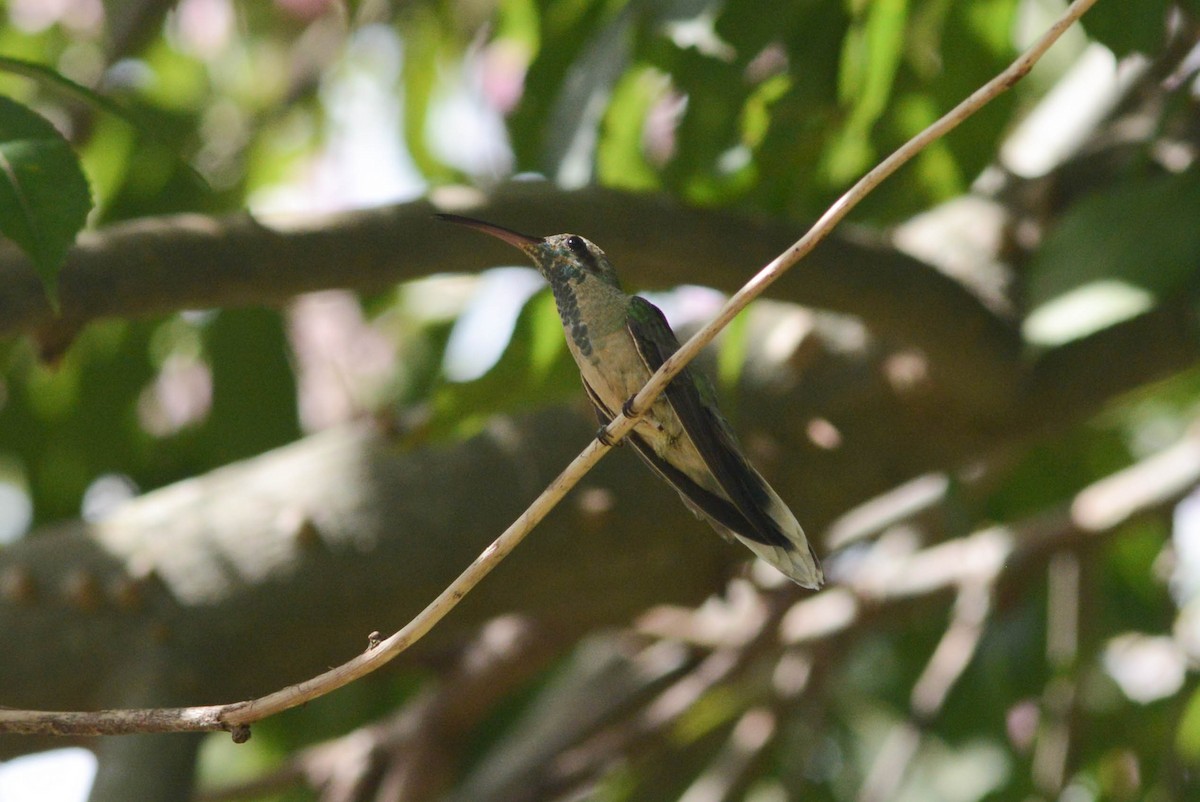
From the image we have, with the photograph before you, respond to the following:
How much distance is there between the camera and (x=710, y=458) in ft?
7.68

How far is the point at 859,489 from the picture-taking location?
135 inches

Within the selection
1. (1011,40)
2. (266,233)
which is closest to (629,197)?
(266,233)

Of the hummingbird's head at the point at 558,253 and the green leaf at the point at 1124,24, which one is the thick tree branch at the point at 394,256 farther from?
the green leaf at the point at 1124,24

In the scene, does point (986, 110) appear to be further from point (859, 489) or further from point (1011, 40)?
point (859, 489)

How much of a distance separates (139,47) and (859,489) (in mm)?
2904

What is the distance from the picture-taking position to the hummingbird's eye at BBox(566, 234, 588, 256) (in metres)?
2.49

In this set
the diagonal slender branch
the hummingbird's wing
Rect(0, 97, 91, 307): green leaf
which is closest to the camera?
the diagonal slender branch

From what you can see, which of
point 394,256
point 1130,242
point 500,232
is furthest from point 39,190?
point 1130,242

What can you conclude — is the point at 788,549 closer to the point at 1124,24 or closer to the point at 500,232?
the point at 500,232

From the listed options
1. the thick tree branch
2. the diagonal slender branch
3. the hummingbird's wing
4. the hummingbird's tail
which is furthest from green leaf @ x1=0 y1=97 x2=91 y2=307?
the hummingbird's tail

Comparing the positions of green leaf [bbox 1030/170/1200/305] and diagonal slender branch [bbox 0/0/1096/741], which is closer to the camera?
diagonal slender branch [bbox 0/0/1096/741]

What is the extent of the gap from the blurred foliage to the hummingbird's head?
11.7 inches

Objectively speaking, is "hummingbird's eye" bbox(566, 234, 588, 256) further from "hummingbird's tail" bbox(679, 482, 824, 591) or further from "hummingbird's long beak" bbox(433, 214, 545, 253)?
"hummingbird's tail" bbox(679, 482, 824, 591)

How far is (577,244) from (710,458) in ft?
1.63
